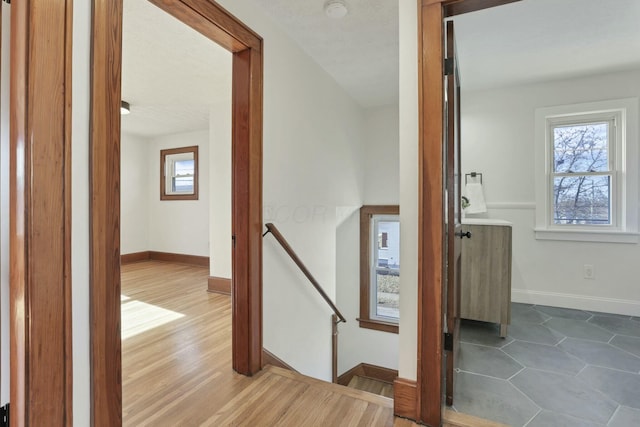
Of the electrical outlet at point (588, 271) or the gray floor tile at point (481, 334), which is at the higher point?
the electrical outlet at point (588, 271)

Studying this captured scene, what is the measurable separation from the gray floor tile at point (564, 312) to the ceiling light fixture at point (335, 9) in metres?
3.20

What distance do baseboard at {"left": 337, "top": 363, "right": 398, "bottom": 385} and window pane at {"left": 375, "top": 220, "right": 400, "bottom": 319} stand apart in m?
0.69

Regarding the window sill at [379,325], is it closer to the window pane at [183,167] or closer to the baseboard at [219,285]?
the baseboard at [219,285]

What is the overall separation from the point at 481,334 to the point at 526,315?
835 mm

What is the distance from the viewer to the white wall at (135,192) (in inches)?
205

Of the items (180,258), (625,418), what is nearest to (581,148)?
(625,418)

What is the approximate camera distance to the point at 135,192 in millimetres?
5387

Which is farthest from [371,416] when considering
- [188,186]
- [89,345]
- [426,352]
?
[188,186]

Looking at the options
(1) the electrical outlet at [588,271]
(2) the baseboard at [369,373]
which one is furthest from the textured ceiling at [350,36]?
(2) the baseboard at [369,373]

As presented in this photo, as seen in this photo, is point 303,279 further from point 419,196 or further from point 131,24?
point 131,24

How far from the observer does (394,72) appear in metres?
3.06

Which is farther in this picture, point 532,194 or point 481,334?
point 532,194

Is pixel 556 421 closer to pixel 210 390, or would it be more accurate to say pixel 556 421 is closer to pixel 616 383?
pixel 616 383

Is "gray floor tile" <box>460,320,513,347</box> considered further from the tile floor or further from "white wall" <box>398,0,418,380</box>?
"white wall" <box>398,0,418,380</box>
